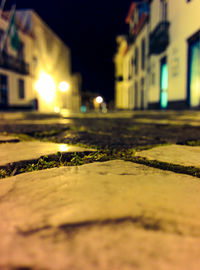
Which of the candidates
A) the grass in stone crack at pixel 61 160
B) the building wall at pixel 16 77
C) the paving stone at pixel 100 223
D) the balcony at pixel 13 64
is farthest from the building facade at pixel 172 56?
the balcony at pixel 13 64

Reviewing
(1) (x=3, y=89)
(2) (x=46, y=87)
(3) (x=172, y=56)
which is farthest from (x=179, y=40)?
(2) (x=46, y=87)

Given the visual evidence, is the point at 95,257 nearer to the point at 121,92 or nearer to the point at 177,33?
the point at 177,33

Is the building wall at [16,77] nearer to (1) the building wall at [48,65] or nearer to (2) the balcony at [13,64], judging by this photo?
(2) the balcony at [13,64]

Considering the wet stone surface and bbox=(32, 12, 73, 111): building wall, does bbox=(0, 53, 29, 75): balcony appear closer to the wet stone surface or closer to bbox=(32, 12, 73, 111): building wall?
bbox=(32, 12, 73, 111): building wall

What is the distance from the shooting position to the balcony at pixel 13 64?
602 inches

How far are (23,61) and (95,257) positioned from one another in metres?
19.4

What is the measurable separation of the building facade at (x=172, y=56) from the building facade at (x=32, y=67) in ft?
24.2

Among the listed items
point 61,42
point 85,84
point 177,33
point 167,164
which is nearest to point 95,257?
point 167,164

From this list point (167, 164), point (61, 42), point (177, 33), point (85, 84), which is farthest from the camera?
point (85, 84)

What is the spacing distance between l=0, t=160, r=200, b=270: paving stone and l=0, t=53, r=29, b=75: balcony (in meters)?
16.1

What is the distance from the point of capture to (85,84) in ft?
130

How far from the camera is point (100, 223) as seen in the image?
0.56 metres

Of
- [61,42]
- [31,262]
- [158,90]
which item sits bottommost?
[31,262]

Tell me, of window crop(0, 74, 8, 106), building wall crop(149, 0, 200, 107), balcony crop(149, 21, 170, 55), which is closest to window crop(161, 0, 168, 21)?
building wall crop(149, 0, 200, 107)
